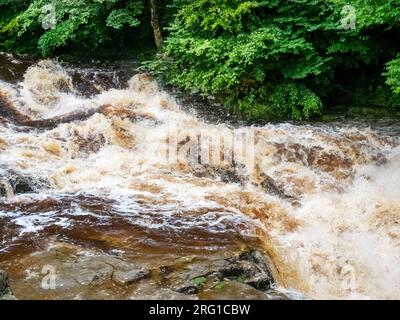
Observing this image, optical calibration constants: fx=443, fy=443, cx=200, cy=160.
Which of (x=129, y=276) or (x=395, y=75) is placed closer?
(x=129, y=276)

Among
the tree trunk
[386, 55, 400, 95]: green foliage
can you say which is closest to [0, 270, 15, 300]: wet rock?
[386, 55, 400, 95]: green foliage

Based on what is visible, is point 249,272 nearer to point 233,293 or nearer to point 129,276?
point 233,293

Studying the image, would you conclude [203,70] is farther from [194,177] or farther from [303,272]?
[303,272]

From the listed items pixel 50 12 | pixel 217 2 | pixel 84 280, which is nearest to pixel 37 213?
pixel 84 280

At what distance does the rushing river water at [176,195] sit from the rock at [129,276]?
0.30 ft

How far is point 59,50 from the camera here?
571 inches

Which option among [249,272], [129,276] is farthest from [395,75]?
[129,276]

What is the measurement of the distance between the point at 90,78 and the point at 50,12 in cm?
283

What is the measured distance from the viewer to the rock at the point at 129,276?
4.32 m

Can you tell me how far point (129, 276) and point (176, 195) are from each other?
8.68 ft

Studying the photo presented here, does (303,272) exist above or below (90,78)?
below

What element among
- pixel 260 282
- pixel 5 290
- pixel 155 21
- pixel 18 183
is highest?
pixel 155 21

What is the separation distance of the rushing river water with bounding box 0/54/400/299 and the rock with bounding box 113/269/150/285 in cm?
9

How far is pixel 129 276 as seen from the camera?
4.41 m
